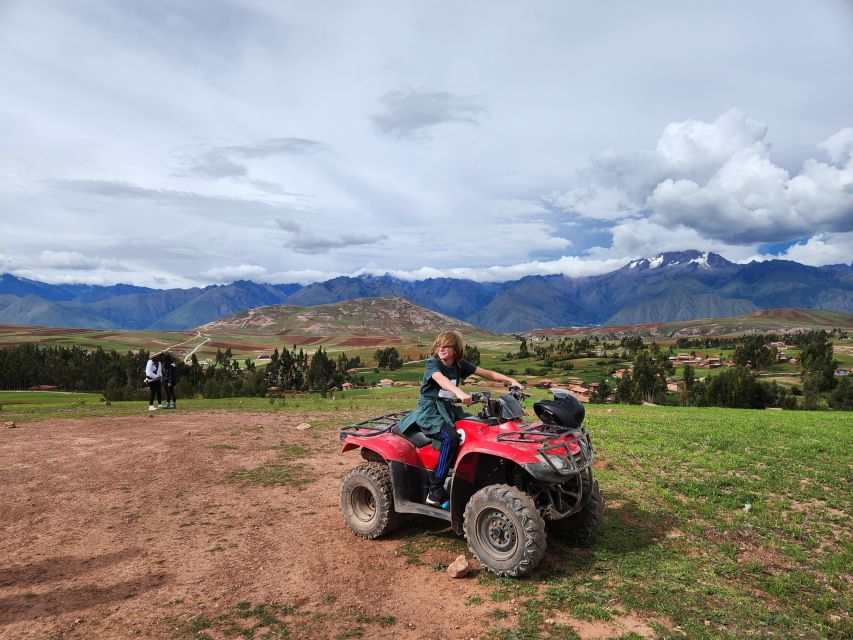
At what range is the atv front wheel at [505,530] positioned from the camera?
19.6ft

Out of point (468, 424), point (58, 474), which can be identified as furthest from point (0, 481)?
point (468, 424)

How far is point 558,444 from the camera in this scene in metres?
6.35

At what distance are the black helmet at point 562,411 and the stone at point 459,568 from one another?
2264mm

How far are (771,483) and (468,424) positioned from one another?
7469 millimetres

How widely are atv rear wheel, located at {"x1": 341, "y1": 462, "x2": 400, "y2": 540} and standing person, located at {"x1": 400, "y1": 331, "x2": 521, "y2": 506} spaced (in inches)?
30.5

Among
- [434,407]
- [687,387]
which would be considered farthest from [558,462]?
[687,387]

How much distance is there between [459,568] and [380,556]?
4.73ft

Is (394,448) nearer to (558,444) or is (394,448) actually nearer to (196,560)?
(558,444)

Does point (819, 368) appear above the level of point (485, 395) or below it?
below

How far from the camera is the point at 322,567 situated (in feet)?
22.4

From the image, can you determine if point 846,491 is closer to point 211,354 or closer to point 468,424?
point 468,424

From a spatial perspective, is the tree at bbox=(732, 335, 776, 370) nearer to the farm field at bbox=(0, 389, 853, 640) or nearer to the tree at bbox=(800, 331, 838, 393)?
the tree at bbox=(800, 331, 838, 393)

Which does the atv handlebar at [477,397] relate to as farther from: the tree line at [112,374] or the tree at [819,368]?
the tree at [819,368]

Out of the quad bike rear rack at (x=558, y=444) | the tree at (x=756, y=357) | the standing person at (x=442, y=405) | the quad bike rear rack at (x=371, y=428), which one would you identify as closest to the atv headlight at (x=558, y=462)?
the quad bike rear rack at (x=558, y=444)
